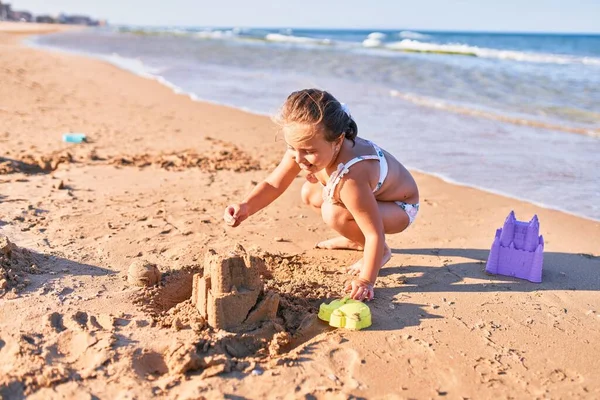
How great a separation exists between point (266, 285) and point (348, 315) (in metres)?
0.58

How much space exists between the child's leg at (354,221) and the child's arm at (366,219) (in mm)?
294

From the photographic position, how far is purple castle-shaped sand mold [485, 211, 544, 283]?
3.34 metres

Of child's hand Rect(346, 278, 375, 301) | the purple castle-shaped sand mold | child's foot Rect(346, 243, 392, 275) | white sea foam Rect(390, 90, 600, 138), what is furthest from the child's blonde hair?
white sea foam Rect(390, 90, 600, 138)

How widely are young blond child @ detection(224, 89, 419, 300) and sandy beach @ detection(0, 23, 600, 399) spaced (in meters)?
0.27

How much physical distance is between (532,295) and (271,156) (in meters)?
3.38

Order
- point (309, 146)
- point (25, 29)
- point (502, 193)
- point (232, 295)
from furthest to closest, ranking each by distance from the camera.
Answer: point (25, 29) < point (502, 193) < point (309, 146) < point (232, 295)

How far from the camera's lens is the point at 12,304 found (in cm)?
270

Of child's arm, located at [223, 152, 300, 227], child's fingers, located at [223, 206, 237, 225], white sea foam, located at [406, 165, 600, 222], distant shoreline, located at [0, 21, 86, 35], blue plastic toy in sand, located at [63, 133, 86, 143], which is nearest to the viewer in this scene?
child's fingers, located at [223, 206, 237, 225]

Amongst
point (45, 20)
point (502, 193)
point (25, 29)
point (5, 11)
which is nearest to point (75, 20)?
point (45, 20)

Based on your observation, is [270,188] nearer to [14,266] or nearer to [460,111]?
[14,266]

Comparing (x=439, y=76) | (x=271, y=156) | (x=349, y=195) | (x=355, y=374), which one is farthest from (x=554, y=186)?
(x=439, y=76)

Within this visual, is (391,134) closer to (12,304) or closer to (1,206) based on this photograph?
(1,206)

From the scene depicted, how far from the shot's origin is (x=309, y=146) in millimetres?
2809

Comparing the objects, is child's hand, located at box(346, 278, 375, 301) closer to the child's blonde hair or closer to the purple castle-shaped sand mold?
the child's blonde hair
